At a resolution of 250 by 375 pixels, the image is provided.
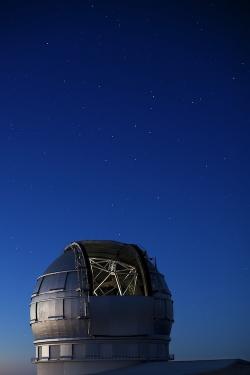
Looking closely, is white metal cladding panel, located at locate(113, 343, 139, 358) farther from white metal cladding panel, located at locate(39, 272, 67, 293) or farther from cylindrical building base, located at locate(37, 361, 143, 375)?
white metal cladding panel, located at locate(39, 272, 67, 293)

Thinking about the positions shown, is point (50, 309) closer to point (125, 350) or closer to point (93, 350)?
point (93, 350)

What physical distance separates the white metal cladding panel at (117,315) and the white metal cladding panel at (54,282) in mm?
1955

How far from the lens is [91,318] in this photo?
22281mm

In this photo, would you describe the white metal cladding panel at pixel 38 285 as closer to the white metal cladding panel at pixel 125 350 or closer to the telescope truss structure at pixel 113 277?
the telescope truss structure at pixel 113 277

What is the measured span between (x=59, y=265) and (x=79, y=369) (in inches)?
193

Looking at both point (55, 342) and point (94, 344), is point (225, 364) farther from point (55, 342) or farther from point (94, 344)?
point (55, 342)

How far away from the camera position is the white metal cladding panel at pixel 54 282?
928 inches

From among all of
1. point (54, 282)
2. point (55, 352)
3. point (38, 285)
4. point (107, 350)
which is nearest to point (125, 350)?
point (107, 350)

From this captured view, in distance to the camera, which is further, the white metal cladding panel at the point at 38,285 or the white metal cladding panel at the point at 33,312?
the white metal cladding panel at the point at 38,285

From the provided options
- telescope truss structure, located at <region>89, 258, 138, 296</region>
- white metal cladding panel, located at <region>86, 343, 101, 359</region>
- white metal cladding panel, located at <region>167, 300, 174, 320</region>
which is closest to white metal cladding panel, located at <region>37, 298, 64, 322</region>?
white metal cladding panel, located at <region>86, 343, 101, 359</region>

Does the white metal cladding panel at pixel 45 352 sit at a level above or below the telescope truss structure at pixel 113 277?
below

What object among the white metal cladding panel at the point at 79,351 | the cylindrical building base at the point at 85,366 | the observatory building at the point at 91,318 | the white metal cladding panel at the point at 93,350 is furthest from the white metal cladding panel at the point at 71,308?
the cylindrical building base at the point at 85,366

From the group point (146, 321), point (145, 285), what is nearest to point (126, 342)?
point (146, 321)

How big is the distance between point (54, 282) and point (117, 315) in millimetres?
3582
